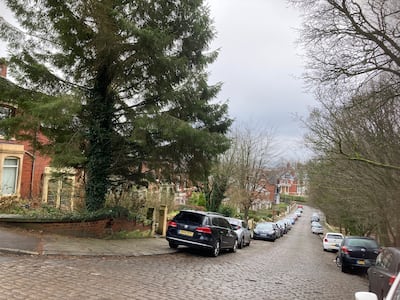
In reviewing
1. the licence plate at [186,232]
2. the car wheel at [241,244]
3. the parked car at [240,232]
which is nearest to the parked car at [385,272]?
the licence plate at [186,232]

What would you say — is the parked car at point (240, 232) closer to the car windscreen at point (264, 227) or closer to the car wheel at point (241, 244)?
the car wheel at point (241, 244)

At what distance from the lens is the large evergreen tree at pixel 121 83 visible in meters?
12.9

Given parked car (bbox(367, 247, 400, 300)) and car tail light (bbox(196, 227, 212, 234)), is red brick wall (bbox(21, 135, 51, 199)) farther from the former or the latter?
parked car (bbox(367, 247, 400, 300))

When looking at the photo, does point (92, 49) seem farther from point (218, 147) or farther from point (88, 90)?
point (218, 147)

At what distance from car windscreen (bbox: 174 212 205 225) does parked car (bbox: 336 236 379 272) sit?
6.29 meters

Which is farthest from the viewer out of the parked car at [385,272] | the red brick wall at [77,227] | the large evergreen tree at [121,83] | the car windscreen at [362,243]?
the car windscreen at [362,243]

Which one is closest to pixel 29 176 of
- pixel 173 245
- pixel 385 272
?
pixel 173 245

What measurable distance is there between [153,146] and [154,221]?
5.50 metres

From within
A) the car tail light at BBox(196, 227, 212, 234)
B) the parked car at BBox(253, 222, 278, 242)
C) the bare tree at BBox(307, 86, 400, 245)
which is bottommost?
the parked car at BBox(253, 222, 278, 242)

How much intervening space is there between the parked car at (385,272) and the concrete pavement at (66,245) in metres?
6.95

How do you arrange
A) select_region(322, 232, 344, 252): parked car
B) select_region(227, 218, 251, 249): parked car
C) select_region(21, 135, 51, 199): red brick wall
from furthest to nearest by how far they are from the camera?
select_region(322, 232, 344, 252): parked car < select_region(21, 135, 51, 199): red brick wall < select_region(227, 218, 251, 249): parked car

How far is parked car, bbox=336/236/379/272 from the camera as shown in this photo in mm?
15883

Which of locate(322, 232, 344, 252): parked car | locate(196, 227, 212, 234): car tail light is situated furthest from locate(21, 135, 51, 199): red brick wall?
locate(322, 232, 344, 252): parked car

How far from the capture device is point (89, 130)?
47.6 ft
